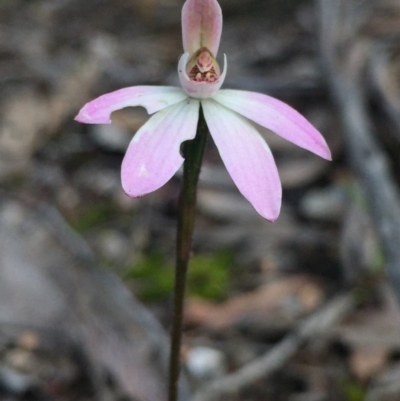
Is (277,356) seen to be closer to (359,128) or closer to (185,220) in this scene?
(185,220)

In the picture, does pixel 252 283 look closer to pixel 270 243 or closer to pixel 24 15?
pixel 270 243

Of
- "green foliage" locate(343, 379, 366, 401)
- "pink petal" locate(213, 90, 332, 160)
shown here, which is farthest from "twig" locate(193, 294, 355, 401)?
"pink petal" locate(213, 90, 332, 160)

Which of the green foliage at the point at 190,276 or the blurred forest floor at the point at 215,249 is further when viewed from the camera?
the green foliage at the point at 190,276

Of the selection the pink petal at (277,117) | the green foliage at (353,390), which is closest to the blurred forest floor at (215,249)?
the green foliage at (353,390)

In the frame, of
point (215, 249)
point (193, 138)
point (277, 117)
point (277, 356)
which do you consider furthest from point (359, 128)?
point (193, 138)

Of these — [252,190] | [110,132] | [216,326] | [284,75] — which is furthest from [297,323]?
[284,75]

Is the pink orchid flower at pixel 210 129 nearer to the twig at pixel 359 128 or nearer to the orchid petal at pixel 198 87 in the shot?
the orchid petal at pixel 198 87
